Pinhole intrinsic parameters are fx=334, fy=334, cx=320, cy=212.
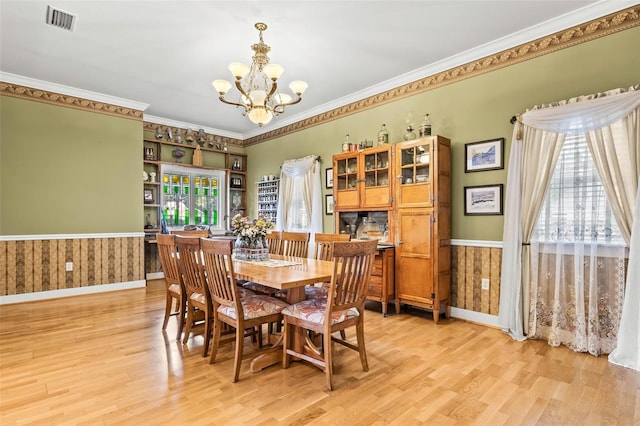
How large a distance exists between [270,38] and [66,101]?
3459 millimetres

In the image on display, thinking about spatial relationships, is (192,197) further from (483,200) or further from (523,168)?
(523,168)

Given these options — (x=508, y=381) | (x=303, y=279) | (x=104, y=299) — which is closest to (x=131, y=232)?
(x=104, y=299)

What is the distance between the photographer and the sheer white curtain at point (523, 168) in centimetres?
271

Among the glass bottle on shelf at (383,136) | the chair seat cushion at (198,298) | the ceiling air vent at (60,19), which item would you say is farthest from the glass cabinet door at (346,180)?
the ceiling air vent at (60,19)

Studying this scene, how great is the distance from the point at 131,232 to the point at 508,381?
5.37m

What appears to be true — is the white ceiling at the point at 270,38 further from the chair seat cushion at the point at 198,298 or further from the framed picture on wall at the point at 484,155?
the chair seat cushion at the point at 198,298

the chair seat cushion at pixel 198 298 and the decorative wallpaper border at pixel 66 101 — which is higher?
the decorative wallpaper border at pixel 66 101

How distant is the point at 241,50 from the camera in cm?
354

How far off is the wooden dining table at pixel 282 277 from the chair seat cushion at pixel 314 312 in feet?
0.48

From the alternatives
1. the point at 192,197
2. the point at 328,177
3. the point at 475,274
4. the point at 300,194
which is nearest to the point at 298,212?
the point at 300,194

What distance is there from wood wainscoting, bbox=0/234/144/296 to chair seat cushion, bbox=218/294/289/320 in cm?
358

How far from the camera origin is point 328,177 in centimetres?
532

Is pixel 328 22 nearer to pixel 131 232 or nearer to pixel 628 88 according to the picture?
pixel 628 88

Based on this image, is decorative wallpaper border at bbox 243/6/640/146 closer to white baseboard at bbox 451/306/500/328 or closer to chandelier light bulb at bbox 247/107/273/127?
chandelier light bulb at bbox 247/107/273/127
